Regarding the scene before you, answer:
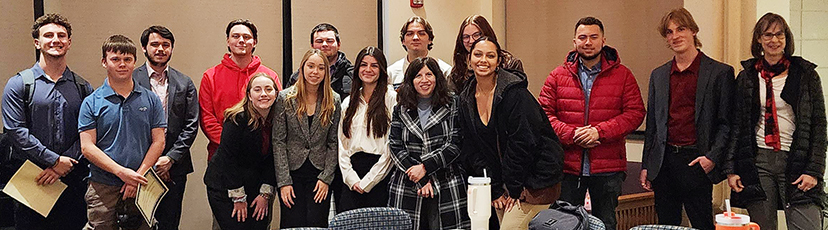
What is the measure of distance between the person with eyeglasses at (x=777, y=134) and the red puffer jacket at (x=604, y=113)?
1.71 ft

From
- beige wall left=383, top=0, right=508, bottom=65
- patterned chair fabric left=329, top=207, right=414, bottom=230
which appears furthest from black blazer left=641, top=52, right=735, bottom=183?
beige wall left=383, top=0, right=508, bottom=65

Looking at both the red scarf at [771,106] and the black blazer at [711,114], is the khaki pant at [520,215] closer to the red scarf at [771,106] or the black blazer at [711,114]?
the black blazer at [711,114]

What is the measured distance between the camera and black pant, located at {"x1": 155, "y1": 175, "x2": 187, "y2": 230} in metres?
4.30

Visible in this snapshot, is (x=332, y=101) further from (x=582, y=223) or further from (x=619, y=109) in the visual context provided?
(x=582, y=223)

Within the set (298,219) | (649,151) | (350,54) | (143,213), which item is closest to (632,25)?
(649,151)

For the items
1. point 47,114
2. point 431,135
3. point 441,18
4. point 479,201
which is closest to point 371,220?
point 479,201

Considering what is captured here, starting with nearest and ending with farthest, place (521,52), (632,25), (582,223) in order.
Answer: (582,223), (632,25), (521,52)

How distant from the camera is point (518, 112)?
3699mm

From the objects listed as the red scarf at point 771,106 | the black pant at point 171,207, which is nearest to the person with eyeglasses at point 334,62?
the black pant at point 171,207

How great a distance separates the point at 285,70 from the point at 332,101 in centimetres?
154

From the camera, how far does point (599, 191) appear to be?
13.4 ft

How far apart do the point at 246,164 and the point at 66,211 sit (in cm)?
105

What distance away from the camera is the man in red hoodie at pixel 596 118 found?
4.05 m

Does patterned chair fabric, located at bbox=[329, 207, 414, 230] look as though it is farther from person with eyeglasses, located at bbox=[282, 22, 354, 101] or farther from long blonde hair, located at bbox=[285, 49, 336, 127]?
person with eyeglasses, located at bbox=[282, 22, 354, 101]
